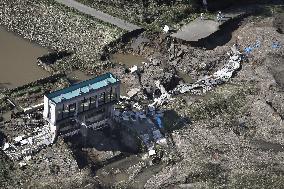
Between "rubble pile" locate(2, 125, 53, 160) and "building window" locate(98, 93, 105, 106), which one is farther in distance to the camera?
"building window" locate(98, 93, 105, 106)

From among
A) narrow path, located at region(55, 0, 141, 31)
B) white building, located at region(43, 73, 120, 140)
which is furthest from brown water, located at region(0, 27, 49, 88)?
white building, located at region(43, 73, 120, 140)

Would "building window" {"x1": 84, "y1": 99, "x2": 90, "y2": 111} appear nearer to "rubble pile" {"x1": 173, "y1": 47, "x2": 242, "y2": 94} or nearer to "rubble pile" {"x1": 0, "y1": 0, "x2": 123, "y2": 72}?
"rubble pile" {"x1": 173, "y1": 47, "x2": 242, "y2": 94}

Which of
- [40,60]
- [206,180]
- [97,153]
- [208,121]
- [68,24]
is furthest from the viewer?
[68,24]

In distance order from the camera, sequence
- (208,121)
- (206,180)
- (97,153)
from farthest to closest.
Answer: (208,121) → (97,153) → (206,180)

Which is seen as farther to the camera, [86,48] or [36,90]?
[86,48]

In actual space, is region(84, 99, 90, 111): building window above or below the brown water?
above

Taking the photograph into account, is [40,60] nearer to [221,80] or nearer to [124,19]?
[124,19]

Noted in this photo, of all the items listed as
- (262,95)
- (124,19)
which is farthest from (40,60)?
(262,95)

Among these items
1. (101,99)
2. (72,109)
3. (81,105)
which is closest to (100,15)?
(101,99)

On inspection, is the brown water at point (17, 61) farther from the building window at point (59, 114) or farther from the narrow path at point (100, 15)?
the building window at point (59, 114)
